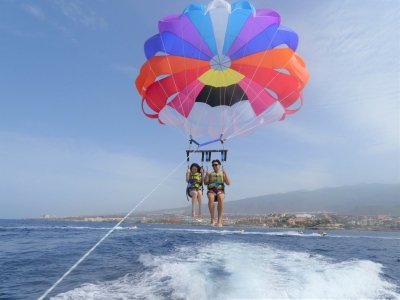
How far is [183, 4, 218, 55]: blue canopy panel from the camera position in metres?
A: 8.21

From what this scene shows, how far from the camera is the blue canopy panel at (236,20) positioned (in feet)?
25.9

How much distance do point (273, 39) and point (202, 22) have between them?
80.7 inches

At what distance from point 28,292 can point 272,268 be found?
22.3ft

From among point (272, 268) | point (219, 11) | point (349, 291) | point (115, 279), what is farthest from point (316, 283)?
point (219, 11)

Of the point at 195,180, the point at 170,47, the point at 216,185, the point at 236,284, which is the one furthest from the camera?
the point at 170,47

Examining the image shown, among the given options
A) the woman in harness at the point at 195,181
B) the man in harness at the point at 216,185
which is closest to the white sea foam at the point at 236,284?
the man in harness at the point at 216,185

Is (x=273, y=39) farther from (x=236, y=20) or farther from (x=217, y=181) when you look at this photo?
(x=217, y=181)

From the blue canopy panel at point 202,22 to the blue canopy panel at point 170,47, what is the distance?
1.26ft

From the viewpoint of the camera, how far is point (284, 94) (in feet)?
30.7

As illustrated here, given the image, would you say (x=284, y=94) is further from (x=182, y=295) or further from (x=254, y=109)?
(x=182, y=295)

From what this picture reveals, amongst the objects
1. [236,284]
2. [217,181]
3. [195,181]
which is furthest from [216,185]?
[236,284]

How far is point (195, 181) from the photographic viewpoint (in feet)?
26.5

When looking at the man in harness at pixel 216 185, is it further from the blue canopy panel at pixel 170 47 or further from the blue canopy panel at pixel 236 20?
the blue canopy panel at pixel 236 20

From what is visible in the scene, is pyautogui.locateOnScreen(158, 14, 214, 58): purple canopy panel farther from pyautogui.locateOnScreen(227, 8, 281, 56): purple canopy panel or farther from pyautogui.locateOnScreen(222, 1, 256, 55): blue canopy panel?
pyautogui.locateOnScreen(227, 8, 281, 56): purple canopy panel
